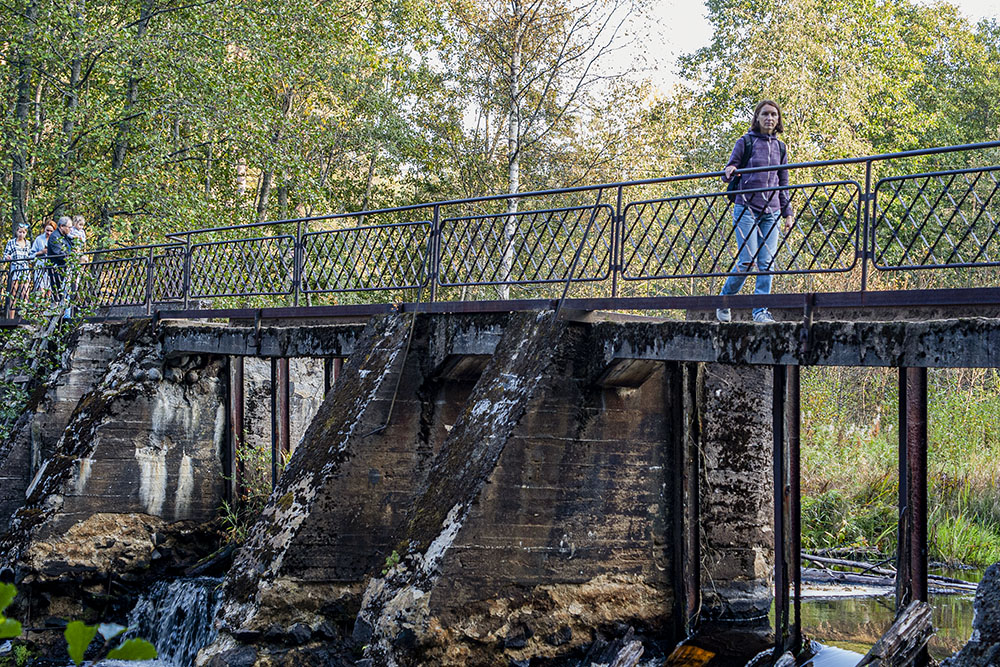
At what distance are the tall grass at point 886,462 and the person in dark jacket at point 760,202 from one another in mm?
4995

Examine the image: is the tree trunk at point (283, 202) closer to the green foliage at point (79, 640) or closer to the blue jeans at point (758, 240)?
the blue jeans at point (758, 240)

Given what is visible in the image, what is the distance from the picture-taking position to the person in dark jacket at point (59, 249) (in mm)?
15812

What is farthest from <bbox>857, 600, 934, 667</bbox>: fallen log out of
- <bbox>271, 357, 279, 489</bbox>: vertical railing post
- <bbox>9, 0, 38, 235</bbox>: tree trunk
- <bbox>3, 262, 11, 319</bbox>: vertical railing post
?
<bbox>9, 0, 38, 235</bbox>: tree trunk

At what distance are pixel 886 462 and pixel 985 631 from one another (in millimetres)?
9275

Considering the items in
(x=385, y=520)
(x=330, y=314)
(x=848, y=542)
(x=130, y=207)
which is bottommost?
(x=848, y=542)

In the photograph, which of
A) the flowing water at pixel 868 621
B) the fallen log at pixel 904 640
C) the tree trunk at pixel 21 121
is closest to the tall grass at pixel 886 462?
the flowing water at pixel 868 621

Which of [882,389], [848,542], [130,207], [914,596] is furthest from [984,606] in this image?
[130,207]

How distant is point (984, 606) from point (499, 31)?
19737 millimetres

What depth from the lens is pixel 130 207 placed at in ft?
67.7

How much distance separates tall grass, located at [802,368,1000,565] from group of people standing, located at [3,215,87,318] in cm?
1063

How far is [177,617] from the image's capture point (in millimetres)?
10484

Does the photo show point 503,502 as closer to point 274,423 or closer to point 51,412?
point 274,423

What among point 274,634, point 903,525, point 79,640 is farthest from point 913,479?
point 79,640

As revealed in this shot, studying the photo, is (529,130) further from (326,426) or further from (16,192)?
(326,426)
